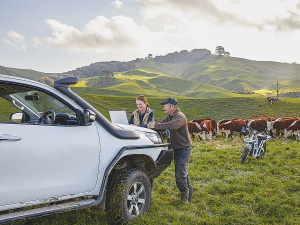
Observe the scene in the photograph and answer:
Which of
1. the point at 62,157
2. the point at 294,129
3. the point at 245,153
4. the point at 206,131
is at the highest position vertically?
the point at 62,157

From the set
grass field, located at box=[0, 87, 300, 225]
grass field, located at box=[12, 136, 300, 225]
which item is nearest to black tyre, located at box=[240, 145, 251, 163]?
grass field, located at box=[0, 87, 300, 225]

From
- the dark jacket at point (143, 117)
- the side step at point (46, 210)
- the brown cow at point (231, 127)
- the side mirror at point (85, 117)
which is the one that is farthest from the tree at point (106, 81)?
the side step at point (46, 210)

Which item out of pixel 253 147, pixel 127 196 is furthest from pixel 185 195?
pixel 253 147

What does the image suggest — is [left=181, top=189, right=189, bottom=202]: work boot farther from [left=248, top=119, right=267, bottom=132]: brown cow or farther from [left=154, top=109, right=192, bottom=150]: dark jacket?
[left=248, top=119, right=267, bottom=132]: brown cow

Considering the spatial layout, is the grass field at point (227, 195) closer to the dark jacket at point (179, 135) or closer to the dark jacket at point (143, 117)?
the dark jacket at point (179, 135)

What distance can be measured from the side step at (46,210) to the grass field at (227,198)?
30.7 inches

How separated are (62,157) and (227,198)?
153 inches

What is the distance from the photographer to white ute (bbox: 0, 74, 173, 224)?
2.37 meters

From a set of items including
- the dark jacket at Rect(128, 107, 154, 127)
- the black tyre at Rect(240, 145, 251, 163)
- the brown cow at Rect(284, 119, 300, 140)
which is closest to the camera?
the dark jacket at Rect(128, 107, 154, 127)

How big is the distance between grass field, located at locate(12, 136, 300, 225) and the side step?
78cm

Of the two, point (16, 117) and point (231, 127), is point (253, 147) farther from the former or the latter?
point (231, 127)

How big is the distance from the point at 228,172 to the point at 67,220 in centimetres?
527

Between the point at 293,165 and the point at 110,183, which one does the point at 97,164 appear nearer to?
the point at 110,183

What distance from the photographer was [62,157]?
2703 millimetres
